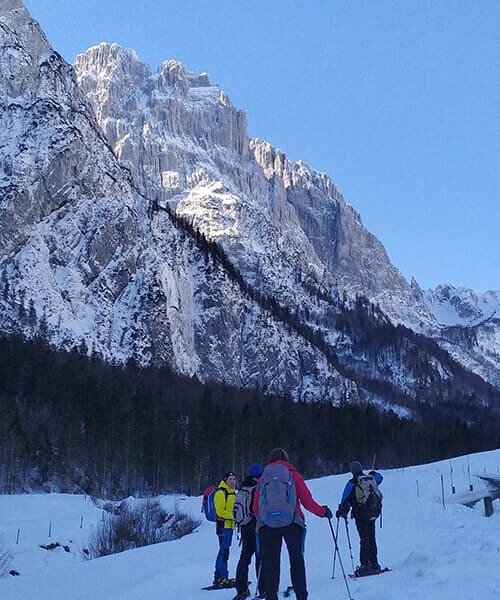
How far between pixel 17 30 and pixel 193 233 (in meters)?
57.4

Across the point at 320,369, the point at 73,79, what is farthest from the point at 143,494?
the point at 73,79

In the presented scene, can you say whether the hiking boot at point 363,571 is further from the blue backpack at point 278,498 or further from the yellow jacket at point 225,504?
the blue backpack at point 278,498

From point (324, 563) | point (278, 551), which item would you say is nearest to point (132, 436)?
point (324, 563)

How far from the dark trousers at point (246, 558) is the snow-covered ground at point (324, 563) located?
1.71 ft

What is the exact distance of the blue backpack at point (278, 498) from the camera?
8.55 metres

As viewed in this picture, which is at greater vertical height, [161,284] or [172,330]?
[161,284]

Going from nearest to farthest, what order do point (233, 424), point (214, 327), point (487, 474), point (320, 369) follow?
point (487, 474) < point (233, 424) < point (214, 327) < point (320, 369)

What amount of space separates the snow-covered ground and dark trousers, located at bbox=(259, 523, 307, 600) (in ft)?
3.67

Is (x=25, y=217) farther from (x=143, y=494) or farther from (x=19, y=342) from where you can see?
(x=143, y=494)

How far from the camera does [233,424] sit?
8306 cm

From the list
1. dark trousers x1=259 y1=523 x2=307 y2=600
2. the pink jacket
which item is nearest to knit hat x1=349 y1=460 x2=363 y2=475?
the pink jacket

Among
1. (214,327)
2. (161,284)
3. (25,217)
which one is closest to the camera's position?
(25,217)

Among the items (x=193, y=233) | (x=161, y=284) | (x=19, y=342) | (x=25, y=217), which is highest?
(x=193, y=233)

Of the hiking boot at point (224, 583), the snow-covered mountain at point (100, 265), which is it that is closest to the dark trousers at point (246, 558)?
the hiking boot at point (224, 583)
